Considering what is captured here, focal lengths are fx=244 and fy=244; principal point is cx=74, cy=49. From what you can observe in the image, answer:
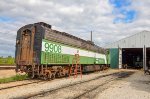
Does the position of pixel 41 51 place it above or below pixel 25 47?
below

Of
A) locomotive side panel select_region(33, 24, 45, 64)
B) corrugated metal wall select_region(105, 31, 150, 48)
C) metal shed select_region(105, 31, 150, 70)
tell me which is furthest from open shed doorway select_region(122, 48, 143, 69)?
locomotive side panel select_region(33, 24, 45, 64)

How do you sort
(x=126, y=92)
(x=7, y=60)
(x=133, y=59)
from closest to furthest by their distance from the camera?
1. (x=126, y=92)
2. (x=7, y=60)
3. (x=133, y=59)

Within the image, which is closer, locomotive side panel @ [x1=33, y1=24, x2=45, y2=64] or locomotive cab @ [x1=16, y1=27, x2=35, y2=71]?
locomotive side panel @ [x1=33, y1=24, x2=45, y2=64]

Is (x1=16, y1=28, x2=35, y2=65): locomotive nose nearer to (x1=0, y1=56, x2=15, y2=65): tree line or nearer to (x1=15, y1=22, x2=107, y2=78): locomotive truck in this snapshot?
(x1=15, y1=22, x2=107, y2=78): locomotive truck

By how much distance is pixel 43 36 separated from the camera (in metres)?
18.6

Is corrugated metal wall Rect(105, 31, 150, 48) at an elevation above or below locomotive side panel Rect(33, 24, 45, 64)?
above

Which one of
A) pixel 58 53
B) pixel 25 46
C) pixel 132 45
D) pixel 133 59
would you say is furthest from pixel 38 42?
pixel 133 59

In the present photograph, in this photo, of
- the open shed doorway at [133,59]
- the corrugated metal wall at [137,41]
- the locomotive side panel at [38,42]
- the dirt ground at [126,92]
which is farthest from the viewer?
the open shed doorway at [133,59]

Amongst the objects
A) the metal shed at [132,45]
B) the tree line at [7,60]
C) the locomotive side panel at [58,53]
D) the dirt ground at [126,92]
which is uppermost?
the metal shed at [132,45]

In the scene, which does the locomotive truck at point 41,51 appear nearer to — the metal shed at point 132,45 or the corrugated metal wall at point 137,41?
the metal shed at point 132,45

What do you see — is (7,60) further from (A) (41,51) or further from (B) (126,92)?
(B) (126,92)

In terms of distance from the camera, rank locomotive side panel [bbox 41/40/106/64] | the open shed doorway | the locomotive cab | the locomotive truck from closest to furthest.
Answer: the locomotive truck, locomotive side panel [bbox 41/40/106/64], the locomotive cab, the open shed doorway

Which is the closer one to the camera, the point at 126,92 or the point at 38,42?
the point at 126,92

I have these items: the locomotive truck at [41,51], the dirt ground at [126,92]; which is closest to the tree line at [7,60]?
the locomotive truck at [41,51]
